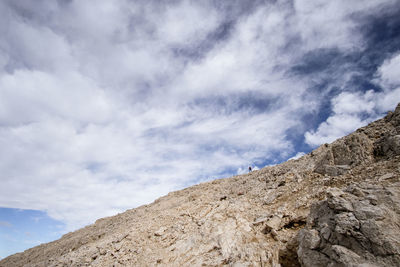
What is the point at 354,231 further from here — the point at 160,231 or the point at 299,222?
the point at 160,231

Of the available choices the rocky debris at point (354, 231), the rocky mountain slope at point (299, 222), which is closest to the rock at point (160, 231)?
the rocky mountain slope at point (299, 222)

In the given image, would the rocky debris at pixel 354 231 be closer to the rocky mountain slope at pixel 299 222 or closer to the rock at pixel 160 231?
the rocky mountain slope at pixel 299 222

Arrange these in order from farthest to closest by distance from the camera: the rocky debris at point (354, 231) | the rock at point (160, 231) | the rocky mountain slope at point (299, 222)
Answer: the rock at point (160, 231) < the rocky mountain slope at point (299, 222) < the rocky debris at point (354, 231)

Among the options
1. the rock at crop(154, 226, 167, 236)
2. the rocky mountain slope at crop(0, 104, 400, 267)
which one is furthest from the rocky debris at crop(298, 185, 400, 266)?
the rock at crop(154, 226, 167, 236)

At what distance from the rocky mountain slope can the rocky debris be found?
0.02 m

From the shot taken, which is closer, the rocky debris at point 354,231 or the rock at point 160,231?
the rocky debris at point 354,231

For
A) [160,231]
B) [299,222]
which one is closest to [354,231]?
[299,222]

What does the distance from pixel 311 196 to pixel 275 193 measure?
103 inches

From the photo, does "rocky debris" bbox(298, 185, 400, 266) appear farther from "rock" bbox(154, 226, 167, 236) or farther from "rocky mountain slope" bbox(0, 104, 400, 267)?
"rock" bbox(154, 226, 167, 236)

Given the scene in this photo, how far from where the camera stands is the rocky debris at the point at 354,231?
16.9ft

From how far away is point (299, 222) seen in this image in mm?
8977

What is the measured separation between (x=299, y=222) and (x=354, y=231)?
343cm

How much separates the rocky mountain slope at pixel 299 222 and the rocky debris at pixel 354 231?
2 centimetres

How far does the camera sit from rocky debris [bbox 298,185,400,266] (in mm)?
5160
